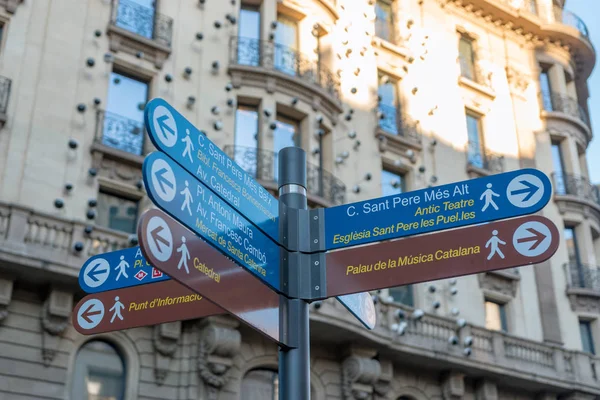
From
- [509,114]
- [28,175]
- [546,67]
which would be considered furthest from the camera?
[546,67]

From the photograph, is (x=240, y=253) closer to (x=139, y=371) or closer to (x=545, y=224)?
(x=545, y=224)

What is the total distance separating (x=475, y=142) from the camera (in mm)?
25688

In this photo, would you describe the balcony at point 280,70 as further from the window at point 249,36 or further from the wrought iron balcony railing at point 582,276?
the wrought iron balcony railing at point 582,276

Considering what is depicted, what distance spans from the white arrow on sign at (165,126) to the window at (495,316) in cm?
1902

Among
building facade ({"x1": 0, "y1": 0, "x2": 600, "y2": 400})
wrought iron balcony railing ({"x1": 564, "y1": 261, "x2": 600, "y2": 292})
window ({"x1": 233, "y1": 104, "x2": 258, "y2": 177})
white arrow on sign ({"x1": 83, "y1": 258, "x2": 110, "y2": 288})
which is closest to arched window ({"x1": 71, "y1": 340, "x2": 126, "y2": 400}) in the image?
building facade ({"x1": 0, "y1": 0, "x2": 600, "y2": 400})

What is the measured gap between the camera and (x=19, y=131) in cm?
1593

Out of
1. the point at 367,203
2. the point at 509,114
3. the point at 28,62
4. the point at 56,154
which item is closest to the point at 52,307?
the point at 56,154

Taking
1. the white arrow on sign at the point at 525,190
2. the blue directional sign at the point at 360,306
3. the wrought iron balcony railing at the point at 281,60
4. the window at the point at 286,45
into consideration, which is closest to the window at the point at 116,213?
the wrought iron balcony railing at the point at 281,60

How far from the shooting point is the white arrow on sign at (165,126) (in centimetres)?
486

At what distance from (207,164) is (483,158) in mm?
21173

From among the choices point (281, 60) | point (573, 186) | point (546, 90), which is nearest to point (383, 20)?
point (281, 60)

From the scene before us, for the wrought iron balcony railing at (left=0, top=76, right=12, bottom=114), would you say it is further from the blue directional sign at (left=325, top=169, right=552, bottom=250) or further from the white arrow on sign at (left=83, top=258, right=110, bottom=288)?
the blue directional sign at (left=325, top=169, right=552, bottom=250)

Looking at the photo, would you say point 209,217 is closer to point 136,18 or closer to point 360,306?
point 360,306

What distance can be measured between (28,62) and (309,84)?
705 cm
